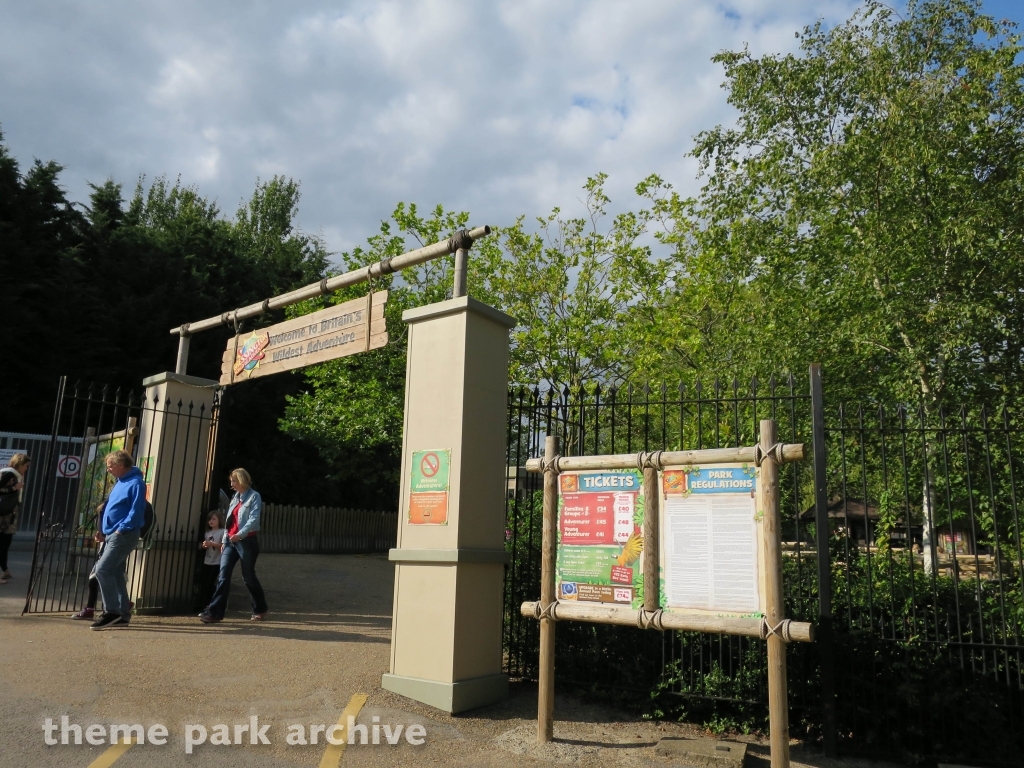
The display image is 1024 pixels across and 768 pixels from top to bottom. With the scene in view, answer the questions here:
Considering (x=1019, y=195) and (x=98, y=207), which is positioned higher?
(x=98, y=207)

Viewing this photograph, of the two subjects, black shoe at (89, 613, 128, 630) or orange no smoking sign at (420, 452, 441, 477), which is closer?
orange no smoking sign at (420, 452, 441, 477)

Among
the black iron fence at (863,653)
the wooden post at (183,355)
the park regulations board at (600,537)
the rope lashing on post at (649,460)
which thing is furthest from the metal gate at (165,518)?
the rope lashing on post at (649,460)

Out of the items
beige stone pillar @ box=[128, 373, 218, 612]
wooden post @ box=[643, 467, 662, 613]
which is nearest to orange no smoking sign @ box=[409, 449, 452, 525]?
wooden post @ box=[643, 467, 662, 613]

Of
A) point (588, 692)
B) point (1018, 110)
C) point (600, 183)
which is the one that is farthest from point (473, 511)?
point (600, 183)

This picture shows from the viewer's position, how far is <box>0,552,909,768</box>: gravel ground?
5047 mm

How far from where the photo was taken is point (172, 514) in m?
9.77

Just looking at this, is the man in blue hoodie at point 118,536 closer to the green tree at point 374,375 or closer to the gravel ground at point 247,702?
the gravel ground at point 247,702

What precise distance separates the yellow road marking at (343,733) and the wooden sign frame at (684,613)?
142 centimetres

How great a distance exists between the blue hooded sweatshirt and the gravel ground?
3.59 ft

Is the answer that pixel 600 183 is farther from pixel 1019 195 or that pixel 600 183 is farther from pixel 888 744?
pixel 888 744

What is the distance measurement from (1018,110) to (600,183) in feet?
28.9

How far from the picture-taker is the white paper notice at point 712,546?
16.1 ft

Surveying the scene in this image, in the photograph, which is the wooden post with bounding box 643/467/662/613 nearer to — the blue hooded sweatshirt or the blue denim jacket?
the blue denim jacket

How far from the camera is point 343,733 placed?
5449 millimetres
